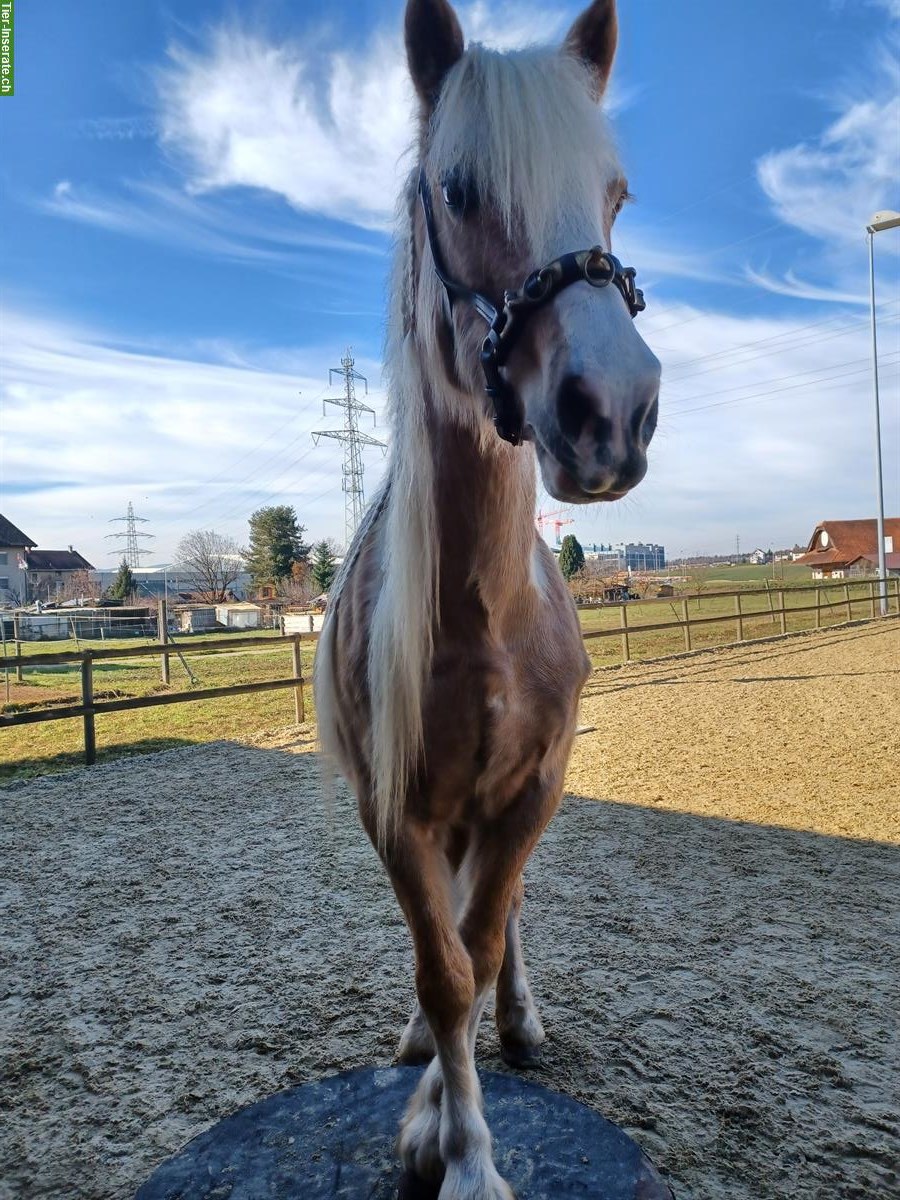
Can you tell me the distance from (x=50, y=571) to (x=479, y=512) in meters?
59.4

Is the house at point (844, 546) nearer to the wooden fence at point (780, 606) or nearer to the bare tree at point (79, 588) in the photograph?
the wooden fence at point (780, 606)

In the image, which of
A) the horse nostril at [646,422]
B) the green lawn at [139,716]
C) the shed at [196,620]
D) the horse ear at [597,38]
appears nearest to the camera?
the horse nostril at [646,422]

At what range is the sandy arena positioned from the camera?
2.16 m

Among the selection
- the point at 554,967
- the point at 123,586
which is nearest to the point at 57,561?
the point at 123,586

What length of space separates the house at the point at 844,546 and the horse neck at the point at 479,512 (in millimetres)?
47422

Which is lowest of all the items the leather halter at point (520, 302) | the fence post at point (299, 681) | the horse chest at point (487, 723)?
the fence post at point (299, 681)

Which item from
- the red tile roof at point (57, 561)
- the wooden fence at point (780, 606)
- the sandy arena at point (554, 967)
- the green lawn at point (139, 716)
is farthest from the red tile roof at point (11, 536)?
the sandy arena at point (554, 967)

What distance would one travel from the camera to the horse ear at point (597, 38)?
5.13 feet

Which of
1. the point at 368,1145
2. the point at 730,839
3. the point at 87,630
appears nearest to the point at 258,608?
the point at 87,630

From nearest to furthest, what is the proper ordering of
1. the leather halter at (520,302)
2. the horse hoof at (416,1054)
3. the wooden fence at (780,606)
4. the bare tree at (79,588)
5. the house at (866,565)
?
the leather halter at (520,302), the horse hoof at (416,1054), the wooden fence at (780,606), the house at (866,565), the bare tree at (79,588)

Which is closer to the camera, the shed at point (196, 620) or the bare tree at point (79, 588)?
the shed at point (196, 620)

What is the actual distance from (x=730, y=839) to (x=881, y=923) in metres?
1.35

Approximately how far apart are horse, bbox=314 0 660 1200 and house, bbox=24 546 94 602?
50.6 metres

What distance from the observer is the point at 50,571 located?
2108 inches
